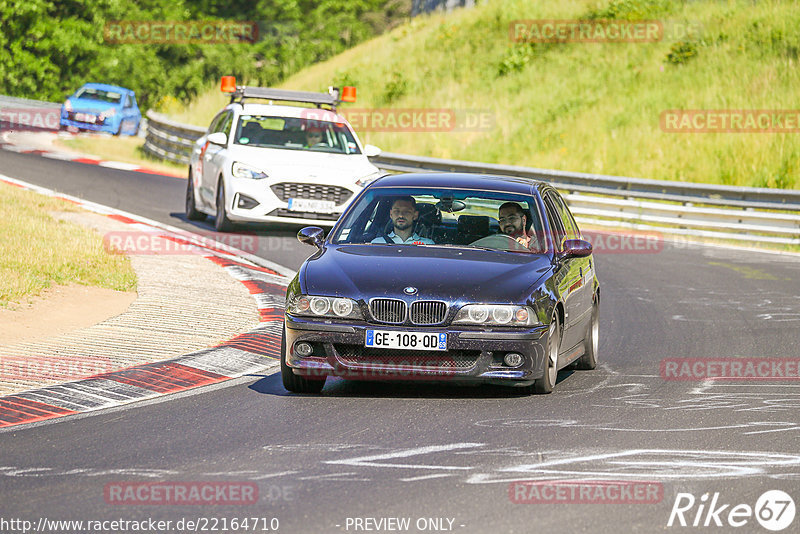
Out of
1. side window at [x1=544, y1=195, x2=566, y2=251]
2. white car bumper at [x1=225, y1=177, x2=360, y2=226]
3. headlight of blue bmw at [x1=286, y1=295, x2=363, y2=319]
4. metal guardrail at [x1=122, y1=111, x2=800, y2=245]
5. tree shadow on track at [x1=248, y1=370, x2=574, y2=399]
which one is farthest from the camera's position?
metal guardrail at [x1=122, y1=111, x2=800, y2=245]

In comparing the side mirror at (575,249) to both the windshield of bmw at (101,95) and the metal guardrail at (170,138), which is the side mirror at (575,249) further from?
the windshield of bmw at (101,95)

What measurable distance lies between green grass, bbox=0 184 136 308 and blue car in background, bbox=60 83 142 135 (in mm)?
20496

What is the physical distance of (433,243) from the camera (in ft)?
32.1

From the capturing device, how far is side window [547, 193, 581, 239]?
10.7 metres

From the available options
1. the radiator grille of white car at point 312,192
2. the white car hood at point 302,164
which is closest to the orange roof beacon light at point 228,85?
the white car hood at point 302,164

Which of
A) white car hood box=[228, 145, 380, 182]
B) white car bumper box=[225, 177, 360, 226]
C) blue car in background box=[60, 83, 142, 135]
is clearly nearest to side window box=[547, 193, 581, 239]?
white car bumper box=[225, 177, 360, 226]

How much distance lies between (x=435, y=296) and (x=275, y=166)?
1021cm

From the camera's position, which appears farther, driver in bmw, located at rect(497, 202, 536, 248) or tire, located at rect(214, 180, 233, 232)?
tire, located at rect(214, 180, 233, 232)

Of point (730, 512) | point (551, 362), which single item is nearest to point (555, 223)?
point (551, 362)

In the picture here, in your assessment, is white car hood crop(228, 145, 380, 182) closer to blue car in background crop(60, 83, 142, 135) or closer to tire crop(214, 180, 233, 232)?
tire crop(214, 180, 233, 232)

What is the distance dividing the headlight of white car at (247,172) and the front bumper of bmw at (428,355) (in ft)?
32.4

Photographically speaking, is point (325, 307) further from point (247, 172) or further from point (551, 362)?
point (247, 172)

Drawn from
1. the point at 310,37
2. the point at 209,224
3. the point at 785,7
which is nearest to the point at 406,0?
the point at 310,37

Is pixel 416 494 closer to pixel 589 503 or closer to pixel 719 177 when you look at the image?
pixel 589 503
